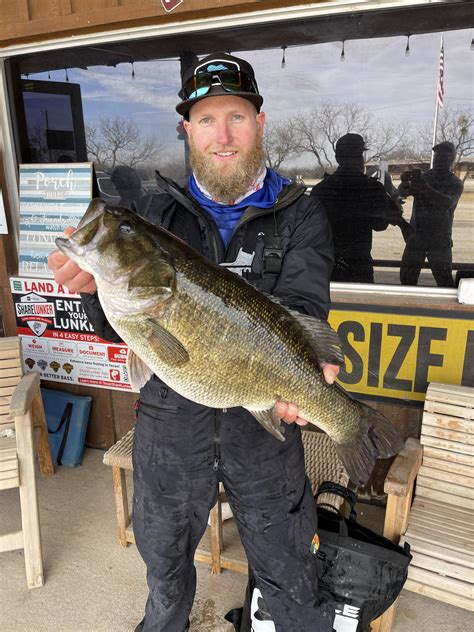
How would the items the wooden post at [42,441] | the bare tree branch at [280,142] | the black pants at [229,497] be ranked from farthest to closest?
the wooden post at [42,441], the bare tree branch at [280,142], the black pants at [229,497]

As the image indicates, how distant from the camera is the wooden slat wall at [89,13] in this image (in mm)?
3152

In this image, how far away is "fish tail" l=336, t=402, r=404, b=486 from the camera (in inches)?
82.7

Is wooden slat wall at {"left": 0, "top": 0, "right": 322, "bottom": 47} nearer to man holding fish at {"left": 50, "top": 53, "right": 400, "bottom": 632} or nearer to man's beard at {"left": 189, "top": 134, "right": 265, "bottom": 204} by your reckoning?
man holding fish at {"left": 50, "top": 53, "right": 400, "bottom": 632}

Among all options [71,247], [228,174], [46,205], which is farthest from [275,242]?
[46,205]

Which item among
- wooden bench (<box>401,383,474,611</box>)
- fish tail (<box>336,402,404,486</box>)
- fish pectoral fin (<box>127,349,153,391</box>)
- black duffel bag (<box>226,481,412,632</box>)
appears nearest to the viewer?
fish pectoral fin (<box>127,349,153,391</box>)

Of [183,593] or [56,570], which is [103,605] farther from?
[183,593]

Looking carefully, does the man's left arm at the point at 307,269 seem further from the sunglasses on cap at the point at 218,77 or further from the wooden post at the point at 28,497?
the wooden post at the point at 28,497

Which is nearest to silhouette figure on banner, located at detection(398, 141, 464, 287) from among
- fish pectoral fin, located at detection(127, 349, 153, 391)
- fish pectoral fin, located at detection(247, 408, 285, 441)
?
fish pectoral fin, located at detection(247, 408, 285, 441)

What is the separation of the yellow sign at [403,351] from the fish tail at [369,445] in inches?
54.8

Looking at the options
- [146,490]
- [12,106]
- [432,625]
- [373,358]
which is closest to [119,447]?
[146,490]

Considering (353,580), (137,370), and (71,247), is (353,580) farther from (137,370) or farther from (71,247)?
(71,247)

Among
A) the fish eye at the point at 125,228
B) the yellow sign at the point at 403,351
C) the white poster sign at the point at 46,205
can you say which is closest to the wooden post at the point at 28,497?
the white poster sign at the point at 46,205

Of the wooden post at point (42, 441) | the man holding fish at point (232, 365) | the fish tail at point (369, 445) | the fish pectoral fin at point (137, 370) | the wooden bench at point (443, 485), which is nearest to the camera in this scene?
the man holding fish at point (232, 365)

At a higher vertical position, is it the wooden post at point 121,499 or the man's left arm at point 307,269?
the man's left arm at point 307,269
